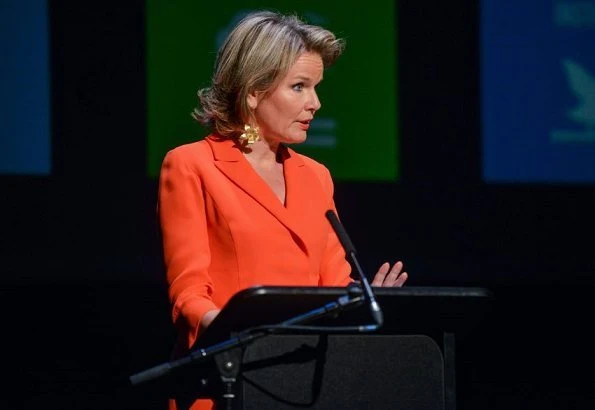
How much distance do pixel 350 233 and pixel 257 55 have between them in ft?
6.03

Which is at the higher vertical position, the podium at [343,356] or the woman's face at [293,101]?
the woman's face at [293,101]

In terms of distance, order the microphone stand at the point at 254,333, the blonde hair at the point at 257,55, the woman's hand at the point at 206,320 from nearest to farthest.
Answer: the microphone stand at the point at 254,333 → the woman's hand at the point at 206,320 → the blonde hair at the point at 257,55

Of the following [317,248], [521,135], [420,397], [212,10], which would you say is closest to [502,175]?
[521,135]

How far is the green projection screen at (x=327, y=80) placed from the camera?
3971mm

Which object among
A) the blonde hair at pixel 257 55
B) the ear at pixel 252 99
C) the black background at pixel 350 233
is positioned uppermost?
the blonde hair at pixel 257 55

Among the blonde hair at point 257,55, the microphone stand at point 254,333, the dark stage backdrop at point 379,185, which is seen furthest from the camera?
the dark stage backdrop at point 379,185

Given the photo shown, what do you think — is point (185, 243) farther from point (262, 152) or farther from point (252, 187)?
point (262, 152)

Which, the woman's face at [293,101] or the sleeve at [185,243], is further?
the woman's face at [293,101]

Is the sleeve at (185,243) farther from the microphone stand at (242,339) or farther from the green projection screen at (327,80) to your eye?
the green projection screen at (327,80)

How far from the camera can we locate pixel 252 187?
7.54ft

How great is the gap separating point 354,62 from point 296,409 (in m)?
2.30

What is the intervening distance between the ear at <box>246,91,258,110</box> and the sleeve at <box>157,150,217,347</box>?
0.19 m

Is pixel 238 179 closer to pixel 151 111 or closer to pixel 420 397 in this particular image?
pixel 420 397

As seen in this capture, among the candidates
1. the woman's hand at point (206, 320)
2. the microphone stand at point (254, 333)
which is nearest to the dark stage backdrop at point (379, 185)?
the woman's hand at point (206, 320)
